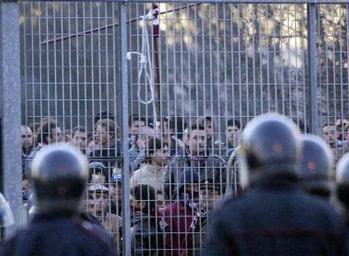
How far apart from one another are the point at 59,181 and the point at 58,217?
0.19 m

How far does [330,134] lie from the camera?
37.8 ft

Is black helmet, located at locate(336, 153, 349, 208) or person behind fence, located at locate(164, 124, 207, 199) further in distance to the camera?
person behind fence, located at locate(164, 124, 207, 199)

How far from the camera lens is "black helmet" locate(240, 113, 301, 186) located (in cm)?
603

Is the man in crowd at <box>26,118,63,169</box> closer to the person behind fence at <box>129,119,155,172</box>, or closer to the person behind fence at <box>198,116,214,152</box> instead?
the person behind fence at <box>129,119,155,172</box>

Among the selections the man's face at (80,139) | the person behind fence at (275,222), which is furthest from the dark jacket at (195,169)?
the person behind fence at (275,222)

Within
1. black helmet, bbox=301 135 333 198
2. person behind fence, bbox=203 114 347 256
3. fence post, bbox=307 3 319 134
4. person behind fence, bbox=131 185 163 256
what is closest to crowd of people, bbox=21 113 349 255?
person behind fence, bbox=131 185 163 256

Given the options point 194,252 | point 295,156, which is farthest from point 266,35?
point 295,156

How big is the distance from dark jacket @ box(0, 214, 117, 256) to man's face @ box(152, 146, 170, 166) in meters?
5.12

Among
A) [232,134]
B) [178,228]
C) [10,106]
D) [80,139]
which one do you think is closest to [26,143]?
[10,106]

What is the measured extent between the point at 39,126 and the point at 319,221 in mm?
5406

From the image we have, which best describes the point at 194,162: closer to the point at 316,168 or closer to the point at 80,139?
the point at 80,139

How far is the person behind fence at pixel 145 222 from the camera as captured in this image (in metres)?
11.2

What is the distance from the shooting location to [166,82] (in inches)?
444

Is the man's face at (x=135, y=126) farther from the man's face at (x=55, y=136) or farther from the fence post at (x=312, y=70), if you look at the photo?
the fence post at (x=312, y=70)
